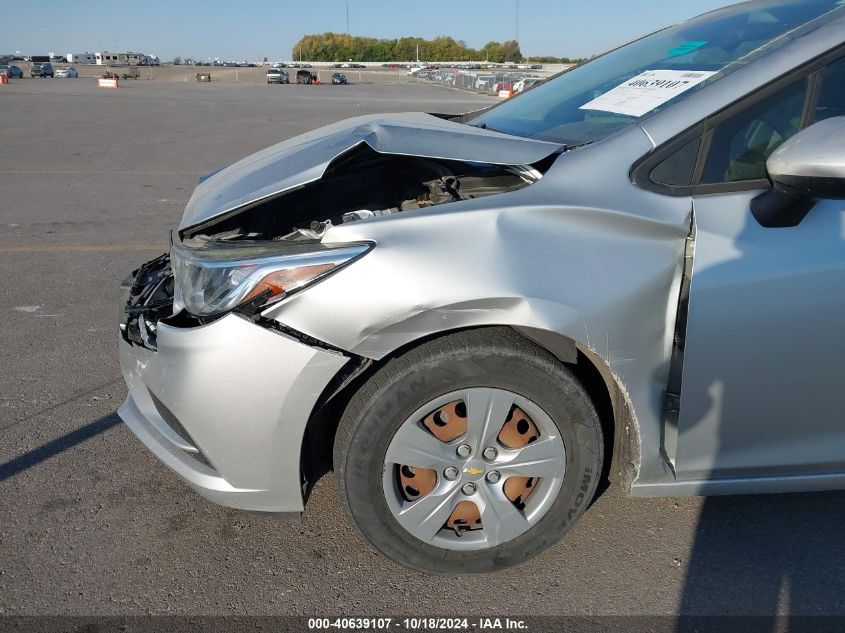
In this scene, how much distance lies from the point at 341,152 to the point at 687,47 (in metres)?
1.50

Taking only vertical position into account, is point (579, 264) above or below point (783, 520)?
above

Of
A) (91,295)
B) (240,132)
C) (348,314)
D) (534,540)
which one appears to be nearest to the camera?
(348,314)

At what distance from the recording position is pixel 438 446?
2221 millimetres

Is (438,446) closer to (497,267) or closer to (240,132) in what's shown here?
(497,267)

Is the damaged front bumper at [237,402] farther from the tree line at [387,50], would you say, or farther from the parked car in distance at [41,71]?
the tree line at [387,50]

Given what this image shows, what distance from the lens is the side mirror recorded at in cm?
192

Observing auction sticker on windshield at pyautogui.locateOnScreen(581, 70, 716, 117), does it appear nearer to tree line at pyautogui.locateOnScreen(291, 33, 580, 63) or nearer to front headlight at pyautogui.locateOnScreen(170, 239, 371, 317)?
front headlight at pyautogui.locateOnScreen(170, 239, 371, 317)

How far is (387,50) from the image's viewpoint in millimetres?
135500

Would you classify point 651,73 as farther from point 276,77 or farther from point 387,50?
point 387,50

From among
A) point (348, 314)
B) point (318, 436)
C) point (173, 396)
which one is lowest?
point (318, 436)

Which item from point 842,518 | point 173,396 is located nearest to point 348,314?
point 173,396

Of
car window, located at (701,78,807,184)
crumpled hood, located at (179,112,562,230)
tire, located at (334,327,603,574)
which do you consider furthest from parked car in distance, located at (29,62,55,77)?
car window, located at (701,78,807,184)

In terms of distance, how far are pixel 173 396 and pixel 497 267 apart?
105 cm

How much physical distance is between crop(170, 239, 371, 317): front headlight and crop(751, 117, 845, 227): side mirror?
3.77ft
